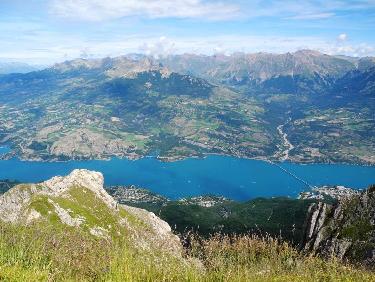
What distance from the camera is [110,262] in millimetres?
10898

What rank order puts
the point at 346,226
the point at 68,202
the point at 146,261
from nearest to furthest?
the point at 146,261, the point at 346,226, the point at 68,202

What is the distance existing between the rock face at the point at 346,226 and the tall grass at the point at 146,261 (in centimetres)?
3670

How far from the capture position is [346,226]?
56469 mm

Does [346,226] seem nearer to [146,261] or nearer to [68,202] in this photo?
[146,261]

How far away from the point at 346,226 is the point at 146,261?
50749mm

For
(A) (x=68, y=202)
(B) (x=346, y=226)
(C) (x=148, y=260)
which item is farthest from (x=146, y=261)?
(A) (x=68, y=202)

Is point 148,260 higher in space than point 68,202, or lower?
higher

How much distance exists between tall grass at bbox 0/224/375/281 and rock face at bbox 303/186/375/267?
3670 cm

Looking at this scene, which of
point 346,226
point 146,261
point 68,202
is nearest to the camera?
point 146,261

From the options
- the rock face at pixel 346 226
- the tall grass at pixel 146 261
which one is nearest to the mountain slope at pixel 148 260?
the tall grass at pixel 146 261

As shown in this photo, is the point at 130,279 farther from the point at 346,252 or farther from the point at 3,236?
the point at 346,252

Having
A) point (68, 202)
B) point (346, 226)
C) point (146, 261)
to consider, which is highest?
point (146, 261)

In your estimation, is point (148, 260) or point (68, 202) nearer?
point (148, 260)

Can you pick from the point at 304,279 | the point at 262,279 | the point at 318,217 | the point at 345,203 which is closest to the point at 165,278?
the point at 262,279
